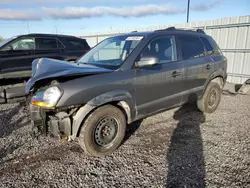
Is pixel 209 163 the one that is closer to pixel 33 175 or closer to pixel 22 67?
pixel 33 175

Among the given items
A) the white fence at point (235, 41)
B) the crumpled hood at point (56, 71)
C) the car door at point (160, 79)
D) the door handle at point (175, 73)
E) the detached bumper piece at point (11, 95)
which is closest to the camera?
the crumpled hood at point (56, 71)

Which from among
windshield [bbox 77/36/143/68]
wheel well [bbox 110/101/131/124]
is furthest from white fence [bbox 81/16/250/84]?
wheel well [bbox 110/101/131/124]

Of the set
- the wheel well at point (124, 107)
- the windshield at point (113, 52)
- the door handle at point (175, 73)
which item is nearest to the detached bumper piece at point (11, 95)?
the windshield at point (113, 52)

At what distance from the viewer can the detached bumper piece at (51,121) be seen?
2.91m

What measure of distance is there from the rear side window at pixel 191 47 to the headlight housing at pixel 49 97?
265 centimetres

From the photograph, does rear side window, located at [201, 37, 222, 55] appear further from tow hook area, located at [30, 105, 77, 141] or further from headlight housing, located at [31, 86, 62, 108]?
headlight housing, located at [31, 86, 62, 108]

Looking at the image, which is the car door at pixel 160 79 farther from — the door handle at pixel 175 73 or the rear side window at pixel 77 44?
the rear side window at pixel 77 44

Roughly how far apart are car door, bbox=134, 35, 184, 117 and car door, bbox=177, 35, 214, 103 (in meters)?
0.20

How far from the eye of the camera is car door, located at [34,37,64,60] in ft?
23.9

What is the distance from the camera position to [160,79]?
3.76 meters

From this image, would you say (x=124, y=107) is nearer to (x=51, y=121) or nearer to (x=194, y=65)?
(x=51, y=121)

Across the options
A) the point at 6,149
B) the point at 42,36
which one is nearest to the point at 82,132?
the point at 6,149

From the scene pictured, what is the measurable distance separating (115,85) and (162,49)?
1334 mm

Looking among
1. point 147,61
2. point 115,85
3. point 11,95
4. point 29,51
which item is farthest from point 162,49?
point 29,51
